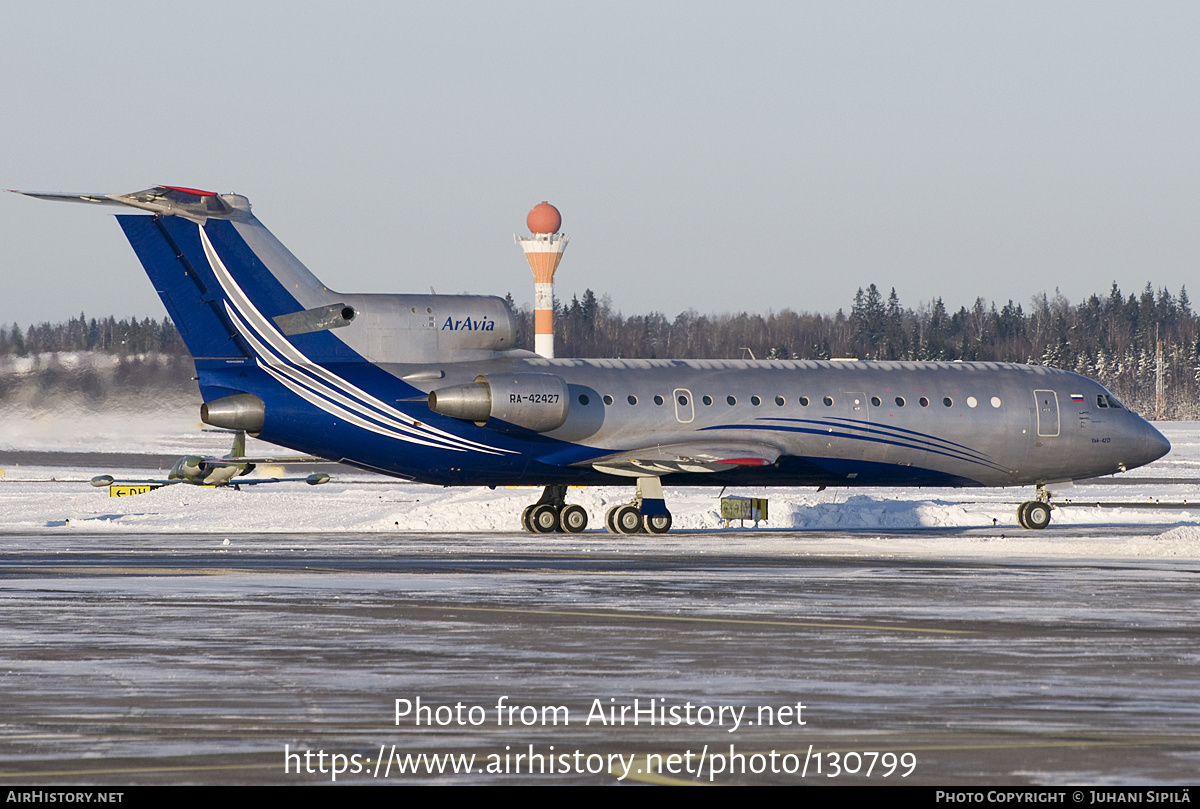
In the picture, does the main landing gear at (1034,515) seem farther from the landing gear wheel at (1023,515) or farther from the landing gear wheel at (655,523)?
the landing gear wheel at (655,523)

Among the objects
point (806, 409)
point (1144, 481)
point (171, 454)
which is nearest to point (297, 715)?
point (806, 409)

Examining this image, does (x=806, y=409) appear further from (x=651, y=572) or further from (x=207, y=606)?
(x=207, y=606)

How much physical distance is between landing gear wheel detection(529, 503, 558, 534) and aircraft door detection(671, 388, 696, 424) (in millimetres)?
3806

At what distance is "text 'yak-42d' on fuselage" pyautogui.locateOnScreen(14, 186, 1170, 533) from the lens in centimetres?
3177

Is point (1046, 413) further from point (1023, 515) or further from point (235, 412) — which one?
point (235, 412)

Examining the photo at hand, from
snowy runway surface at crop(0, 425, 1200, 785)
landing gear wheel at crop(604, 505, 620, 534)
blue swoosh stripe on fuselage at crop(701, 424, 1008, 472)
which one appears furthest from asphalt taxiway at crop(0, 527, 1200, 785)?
blue swoosh stripe on fuselage at crop(701, 424, 1008, 472)

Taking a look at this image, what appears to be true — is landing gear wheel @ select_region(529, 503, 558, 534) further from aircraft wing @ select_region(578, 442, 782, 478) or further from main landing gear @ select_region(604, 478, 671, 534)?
aircraft wing @ select_region(578, 442, 782, 478)

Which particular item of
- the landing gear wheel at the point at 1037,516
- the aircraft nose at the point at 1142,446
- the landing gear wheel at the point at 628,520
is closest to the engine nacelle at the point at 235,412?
the landing gear wheel at the point at 628,520

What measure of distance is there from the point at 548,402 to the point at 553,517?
366 centimetres

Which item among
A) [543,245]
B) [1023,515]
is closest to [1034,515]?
[1023,515]

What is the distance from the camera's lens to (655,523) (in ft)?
113

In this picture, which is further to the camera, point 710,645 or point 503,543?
point 503,543
